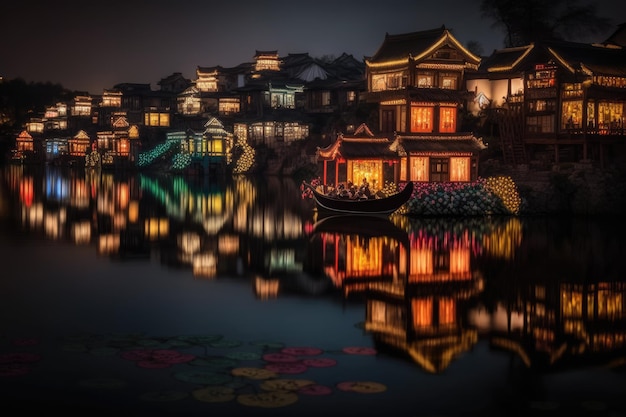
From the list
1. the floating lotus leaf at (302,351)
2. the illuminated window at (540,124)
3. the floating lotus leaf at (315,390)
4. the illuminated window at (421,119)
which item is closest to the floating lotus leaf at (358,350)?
the floating lotus leaf at (302,351)

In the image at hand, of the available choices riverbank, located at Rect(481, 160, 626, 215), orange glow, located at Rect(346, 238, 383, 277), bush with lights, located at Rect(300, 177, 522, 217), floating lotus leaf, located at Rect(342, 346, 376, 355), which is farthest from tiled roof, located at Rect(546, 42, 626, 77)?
floating lotus leaf, located at Rect(342, 346, 376, 355)

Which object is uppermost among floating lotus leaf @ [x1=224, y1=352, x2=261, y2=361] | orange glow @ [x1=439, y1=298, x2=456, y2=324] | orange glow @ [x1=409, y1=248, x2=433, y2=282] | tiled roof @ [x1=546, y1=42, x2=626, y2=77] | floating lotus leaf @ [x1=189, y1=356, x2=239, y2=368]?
tiled roof @ [x1=546, y1=42, x2=626, y2=77]

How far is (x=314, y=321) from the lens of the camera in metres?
16.2

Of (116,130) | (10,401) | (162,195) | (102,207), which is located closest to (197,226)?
(102,207)

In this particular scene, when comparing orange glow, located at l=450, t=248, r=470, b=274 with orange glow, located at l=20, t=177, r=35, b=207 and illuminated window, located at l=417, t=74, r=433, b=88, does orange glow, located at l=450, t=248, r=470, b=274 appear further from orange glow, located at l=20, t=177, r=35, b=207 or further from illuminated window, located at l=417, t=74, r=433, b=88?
orange glow, located at l=20, t=177, r=35, b=207

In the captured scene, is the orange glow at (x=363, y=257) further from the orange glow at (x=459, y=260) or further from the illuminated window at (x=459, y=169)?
the illuminated window at (x=459, y=169)

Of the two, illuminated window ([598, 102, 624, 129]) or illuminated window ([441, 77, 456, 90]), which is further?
illuminated window ([441, 77, 456, 90])

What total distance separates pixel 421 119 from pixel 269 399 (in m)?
36.5

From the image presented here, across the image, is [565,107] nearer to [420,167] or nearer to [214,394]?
[420,167]

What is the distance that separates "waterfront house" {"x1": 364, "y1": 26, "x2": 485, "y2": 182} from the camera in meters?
43.3

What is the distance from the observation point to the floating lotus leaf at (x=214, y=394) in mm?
11180

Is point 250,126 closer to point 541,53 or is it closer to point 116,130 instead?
point 116,130

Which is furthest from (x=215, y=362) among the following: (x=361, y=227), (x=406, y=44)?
(x=406, y=44)

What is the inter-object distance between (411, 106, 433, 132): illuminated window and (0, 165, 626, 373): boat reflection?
8485 mm
